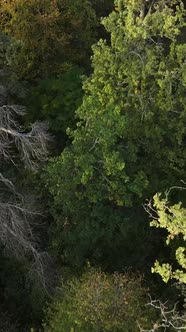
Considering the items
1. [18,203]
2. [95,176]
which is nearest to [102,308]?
[95,176]

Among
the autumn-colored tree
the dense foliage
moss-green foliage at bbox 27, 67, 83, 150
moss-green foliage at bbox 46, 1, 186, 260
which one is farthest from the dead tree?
the autumn-colored tree

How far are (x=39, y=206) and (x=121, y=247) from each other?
3728mm

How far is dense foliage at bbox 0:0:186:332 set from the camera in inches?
630

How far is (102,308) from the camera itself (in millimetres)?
15219

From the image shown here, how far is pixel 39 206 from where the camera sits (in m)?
18.2

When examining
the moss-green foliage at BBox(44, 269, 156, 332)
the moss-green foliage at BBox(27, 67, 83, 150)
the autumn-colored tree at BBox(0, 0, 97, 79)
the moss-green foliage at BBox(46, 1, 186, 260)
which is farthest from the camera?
the autumn-colored tree at BBox(0, 0, 97, 79)

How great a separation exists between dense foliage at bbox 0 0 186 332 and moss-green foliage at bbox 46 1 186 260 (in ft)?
0.15

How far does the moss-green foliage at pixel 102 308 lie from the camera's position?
15141mm

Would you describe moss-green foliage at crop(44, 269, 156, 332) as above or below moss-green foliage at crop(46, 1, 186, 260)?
below

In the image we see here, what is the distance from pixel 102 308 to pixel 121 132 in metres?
6.08

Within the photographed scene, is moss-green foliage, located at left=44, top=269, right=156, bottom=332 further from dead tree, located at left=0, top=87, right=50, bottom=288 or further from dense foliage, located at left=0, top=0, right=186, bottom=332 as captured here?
dead tree, located at left=0, top=87, right=50, bottom=288

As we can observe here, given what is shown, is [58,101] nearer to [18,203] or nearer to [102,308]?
[18,203]

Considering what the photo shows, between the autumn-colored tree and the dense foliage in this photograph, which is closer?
the dense foliage

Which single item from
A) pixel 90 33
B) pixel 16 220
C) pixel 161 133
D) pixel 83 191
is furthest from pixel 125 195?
pixel 90 33
